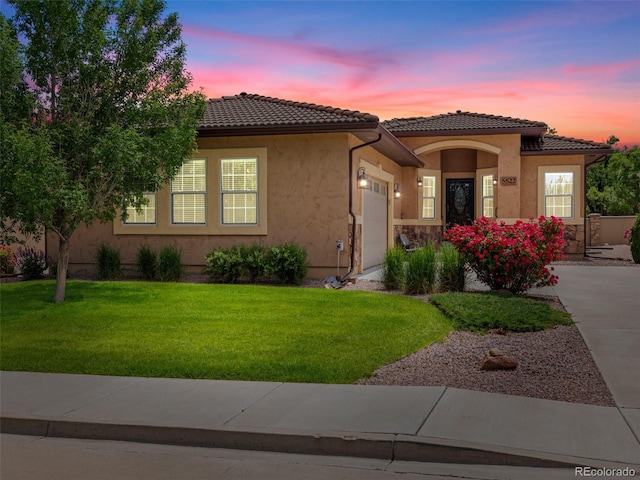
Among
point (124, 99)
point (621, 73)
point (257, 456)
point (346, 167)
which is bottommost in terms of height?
point (257, 456)

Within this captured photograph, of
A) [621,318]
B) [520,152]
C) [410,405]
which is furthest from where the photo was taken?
[520,152]

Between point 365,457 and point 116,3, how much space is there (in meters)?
11.1

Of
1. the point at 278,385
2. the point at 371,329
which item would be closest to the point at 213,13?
the point at 371,329

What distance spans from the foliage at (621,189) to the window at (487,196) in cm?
2072

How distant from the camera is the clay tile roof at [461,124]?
2450cm

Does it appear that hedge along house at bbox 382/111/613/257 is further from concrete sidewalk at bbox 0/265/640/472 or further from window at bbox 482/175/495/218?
concrete sidewalk at bbox 0/265/640/472

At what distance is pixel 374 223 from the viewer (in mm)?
20844

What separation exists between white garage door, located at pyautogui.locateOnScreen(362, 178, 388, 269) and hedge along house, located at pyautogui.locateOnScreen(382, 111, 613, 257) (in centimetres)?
300

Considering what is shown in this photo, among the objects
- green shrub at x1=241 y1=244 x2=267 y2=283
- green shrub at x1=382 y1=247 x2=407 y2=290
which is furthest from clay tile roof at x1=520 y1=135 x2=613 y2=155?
green shrub at x1=241 y1=244 x2=267 y2=283

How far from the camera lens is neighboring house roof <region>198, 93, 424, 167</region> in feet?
53.1

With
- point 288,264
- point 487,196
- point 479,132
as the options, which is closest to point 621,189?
point 487,196

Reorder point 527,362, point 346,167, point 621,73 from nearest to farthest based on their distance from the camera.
A: point 527,362, point 346,167, point 621,73

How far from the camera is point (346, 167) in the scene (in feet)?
54.9

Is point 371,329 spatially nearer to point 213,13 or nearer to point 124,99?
point 124,99
